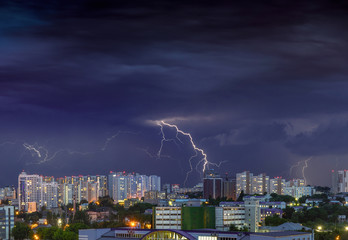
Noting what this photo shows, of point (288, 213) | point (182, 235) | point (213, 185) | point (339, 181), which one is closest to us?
point (182, 235)

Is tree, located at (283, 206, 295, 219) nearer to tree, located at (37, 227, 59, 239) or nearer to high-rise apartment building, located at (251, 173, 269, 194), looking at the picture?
tree, located at (37, 227, 59, 239)

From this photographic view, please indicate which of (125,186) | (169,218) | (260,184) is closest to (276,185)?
(260,184)

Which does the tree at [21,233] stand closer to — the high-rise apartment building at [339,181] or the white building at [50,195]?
the white building at [50,195]

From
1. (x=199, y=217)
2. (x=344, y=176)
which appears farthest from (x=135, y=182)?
(x=199, y=217)

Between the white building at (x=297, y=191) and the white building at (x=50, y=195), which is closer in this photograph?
the white building at (x=50, y=195)

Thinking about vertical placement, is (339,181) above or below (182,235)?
above

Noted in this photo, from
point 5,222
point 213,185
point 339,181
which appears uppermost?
point 339,181

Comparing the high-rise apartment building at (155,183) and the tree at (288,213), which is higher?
the high-rise apartment building at (155,183)

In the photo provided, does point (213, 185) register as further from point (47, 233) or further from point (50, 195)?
point (47, 233)

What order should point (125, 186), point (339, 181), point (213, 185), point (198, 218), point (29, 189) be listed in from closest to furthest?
1. point (198, 218)
2. point (29, 189)
3. point (213, 185)
4. point (125, 186)
5. point (339, 181)

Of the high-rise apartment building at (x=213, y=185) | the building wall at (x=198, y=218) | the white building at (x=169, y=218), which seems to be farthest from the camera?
the high-rise apartment building at (x=213, y=185)

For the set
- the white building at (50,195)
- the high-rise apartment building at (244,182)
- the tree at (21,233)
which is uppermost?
the high-rise apartment building at (244,182)

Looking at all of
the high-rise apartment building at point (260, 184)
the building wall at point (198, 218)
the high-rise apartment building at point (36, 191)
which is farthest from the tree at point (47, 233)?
the high-rise apartment building at point (260, 184)
